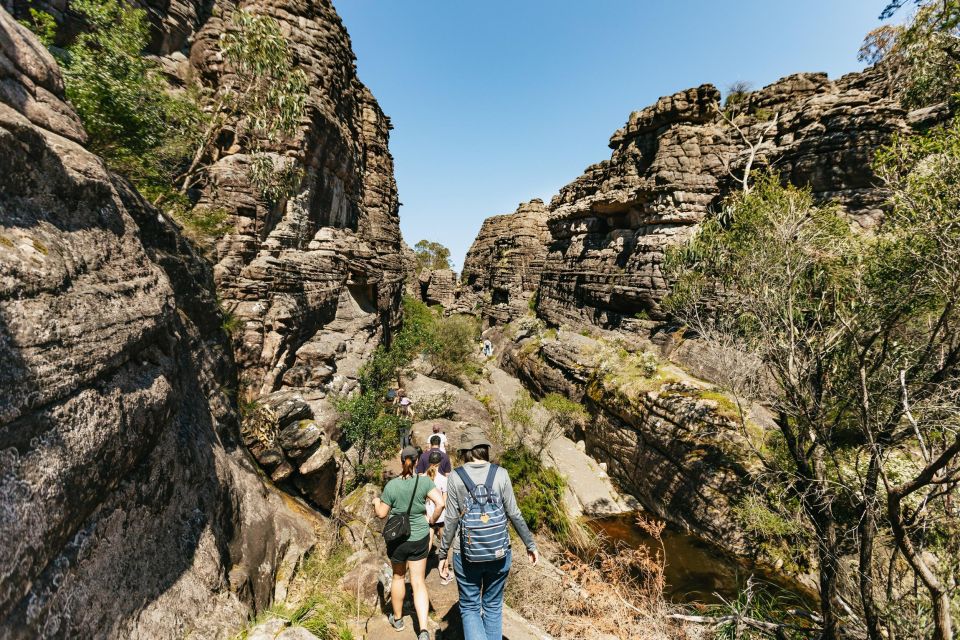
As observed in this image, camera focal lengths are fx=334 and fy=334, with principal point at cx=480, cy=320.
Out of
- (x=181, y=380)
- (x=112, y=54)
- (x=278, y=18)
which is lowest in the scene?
(x=181, y=380)

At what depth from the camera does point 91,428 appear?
288 centimetres

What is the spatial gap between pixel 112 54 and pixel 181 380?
9.08 metres

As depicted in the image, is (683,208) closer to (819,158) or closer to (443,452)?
(819,158)

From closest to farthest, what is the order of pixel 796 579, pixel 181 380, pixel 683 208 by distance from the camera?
1. pixel 181 380
2. pixel 796 579
3. pixel 683 208

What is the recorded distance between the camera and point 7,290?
2.48m

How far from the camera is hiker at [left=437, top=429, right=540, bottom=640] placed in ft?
10.8

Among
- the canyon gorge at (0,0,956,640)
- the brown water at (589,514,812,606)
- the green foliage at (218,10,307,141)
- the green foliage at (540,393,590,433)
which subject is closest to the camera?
the canyon gorge at (0,0,956,640)

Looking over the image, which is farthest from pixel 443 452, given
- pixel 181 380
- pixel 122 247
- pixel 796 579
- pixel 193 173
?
pixel 193 173

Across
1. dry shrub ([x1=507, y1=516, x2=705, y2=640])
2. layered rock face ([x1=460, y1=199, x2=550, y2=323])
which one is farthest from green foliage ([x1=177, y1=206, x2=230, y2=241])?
layered rock face ([x1=460, y1=199, x2=550, y2=323])

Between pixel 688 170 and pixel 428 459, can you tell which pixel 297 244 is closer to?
pixel 428 459

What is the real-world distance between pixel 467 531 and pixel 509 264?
41.2 metres

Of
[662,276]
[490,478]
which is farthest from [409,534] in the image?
[662,276]

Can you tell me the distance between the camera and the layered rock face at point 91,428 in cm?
239

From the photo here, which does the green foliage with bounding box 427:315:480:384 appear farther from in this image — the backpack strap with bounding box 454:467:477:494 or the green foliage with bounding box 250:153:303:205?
the backpack strap with bounding box 454:467:477:494
